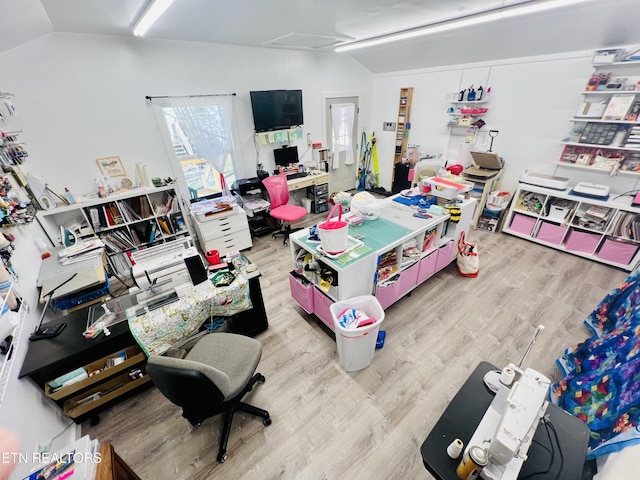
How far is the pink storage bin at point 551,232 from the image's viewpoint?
11.3ft

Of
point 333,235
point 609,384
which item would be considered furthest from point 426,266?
point 609,384

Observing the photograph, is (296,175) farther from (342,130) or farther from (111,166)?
(111,166)

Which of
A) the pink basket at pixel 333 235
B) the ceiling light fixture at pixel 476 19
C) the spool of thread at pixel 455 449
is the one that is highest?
the ceiling light fixture at pixel 476 19

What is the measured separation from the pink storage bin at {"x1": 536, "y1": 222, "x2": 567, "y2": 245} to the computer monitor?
3939 mm

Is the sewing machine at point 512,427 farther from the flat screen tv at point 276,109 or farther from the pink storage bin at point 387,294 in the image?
the flat screen tv at point 276,109

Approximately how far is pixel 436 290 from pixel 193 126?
12.4 ft

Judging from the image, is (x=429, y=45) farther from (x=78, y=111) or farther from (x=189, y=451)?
(x=189, y=451)

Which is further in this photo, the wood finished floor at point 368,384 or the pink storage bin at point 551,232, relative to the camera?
the pink storage bin at point 551,232

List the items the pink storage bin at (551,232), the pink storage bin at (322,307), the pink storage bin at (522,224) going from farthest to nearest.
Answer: the pink storage bin at (522,224)
the pink storage bin at (551,232)
the pink storage bin at (322,307)

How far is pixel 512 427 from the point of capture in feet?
2.90

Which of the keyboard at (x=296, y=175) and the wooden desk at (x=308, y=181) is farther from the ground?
the keyboard at (x=296, y=175)

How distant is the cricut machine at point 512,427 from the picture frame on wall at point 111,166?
4098 millimetres

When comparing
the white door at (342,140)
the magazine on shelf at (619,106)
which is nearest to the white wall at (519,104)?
the magazine on shelf at (619,106)

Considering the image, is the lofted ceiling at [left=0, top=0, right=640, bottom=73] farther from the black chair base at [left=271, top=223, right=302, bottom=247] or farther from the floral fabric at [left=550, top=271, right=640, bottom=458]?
the floral fabric at [left=550, top=271, right=640, bottom=458]
